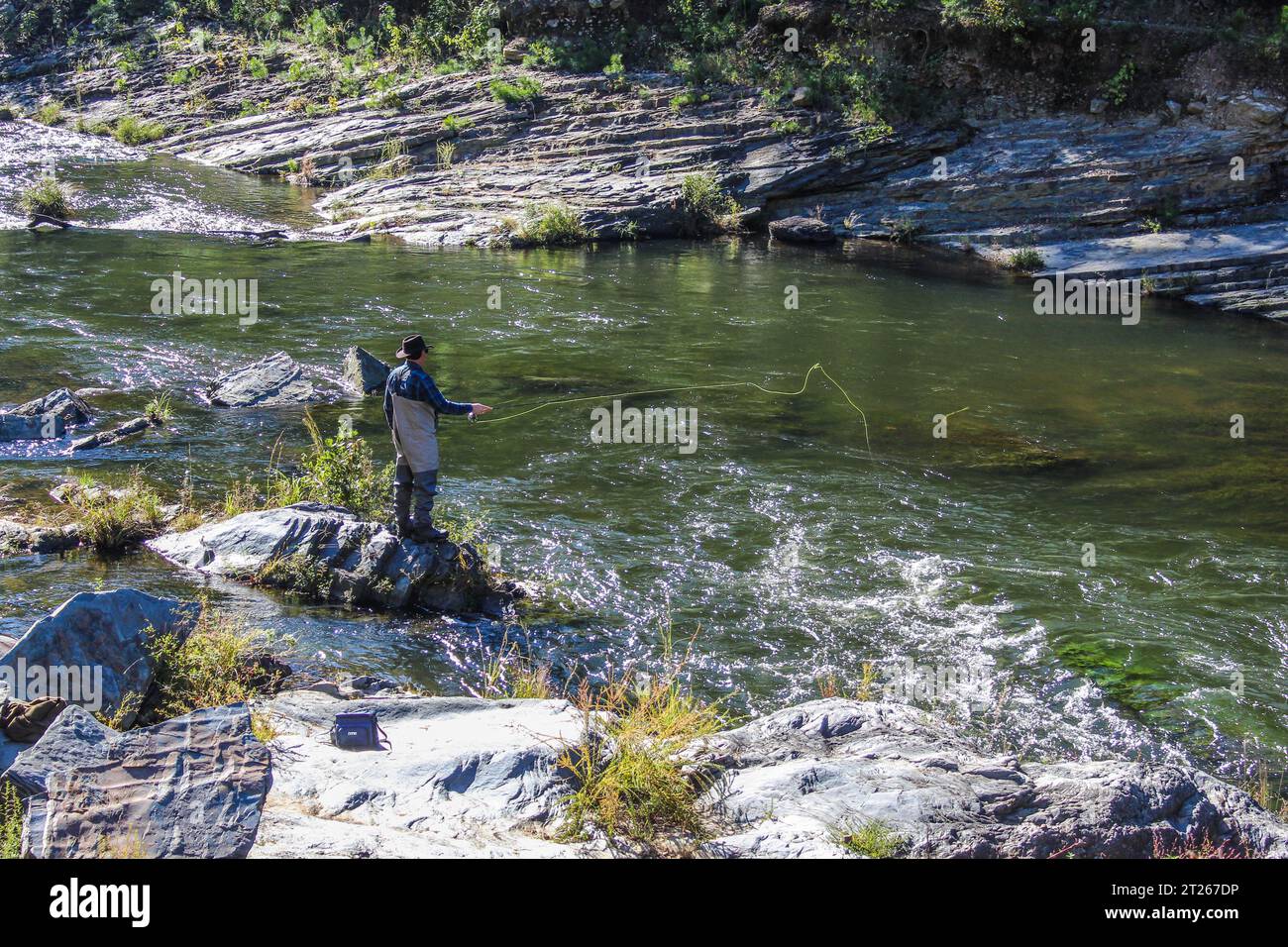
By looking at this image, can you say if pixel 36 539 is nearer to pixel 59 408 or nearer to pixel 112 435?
pixel 112 435

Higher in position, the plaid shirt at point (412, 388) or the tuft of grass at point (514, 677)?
the plaid shirt at point (412, 388)

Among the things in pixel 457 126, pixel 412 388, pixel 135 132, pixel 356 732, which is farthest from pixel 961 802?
pixel 135 132

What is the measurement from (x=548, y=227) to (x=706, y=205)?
4.46 meters

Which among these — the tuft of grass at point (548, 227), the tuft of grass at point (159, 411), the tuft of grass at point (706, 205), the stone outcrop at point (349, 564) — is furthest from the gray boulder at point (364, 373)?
the tuft of grass at point (706, 205)

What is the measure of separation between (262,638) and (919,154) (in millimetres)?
24163

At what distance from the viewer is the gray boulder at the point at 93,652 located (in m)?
6.14

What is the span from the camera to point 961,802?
560 centimetres

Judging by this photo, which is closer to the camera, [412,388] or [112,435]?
[412,388]

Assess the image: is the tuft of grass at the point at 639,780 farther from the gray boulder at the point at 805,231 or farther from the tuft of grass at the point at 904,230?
the tuft of grass at the point at 904,230

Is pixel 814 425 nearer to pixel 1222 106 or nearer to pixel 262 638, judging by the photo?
pixel 262 638

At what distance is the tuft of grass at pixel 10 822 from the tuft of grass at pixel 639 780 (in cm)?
258

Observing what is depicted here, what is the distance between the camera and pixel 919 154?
27.5m

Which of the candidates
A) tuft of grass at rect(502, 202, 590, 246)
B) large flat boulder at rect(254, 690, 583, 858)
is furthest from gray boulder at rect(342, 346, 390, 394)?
tuft of grass at rect(502, 202, 590, 246)

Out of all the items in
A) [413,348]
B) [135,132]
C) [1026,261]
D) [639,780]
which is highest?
[135,132]
